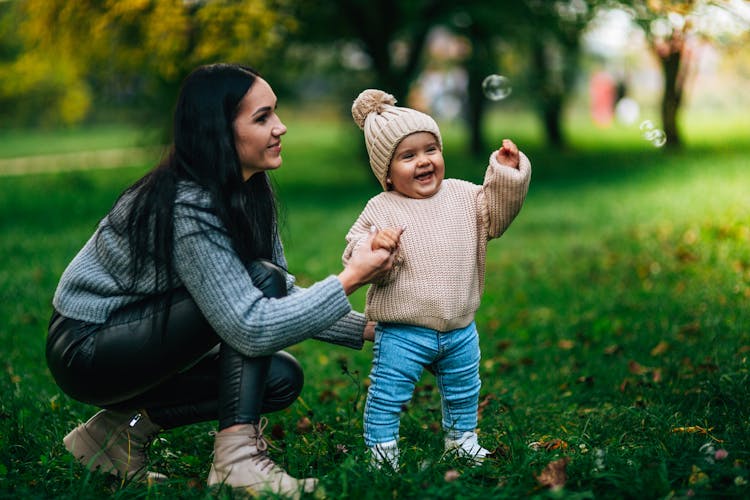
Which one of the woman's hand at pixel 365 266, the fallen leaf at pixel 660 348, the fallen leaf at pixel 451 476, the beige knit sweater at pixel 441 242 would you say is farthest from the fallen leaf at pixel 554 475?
the fallen leaf at pixel 660 348

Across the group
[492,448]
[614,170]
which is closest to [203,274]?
[492,448]

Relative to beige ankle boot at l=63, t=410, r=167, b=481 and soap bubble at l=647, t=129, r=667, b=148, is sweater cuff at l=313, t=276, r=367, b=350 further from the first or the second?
soap bubble at l=647, t=129, r=667, b=148

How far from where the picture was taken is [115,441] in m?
2.88

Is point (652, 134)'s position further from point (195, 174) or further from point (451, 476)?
point (195, 174)

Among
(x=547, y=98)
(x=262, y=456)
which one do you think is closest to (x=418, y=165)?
(x=262, y=456)

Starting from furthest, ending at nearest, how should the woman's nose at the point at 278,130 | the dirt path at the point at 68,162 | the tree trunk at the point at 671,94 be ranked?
the dirt path at the point at 68,162, the tree trunk at the point at 671,94, the woman's nose at the point at 278,130

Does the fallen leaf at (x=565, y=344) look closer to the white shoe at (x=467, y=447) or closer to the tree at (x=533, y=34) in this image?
the white shoe at (x=467, y=447)

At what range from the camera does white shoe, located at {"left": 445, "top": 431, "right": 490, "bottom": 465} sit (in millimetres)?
2781

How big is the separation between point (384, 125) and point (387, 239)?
46cm

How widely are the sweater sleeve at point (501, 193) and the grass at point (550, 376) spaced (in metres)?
0.77

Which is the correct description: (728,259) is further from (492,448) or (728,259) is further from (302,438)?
(302,438)

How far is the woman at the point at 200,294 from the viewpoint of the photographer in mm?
2539

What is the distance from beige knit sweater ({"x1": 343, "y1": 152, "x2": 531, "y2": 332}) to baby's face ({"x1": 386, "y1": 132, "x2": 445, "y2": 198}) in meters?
0.04

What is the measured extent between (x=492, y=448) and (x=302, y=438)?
2.40 ft
